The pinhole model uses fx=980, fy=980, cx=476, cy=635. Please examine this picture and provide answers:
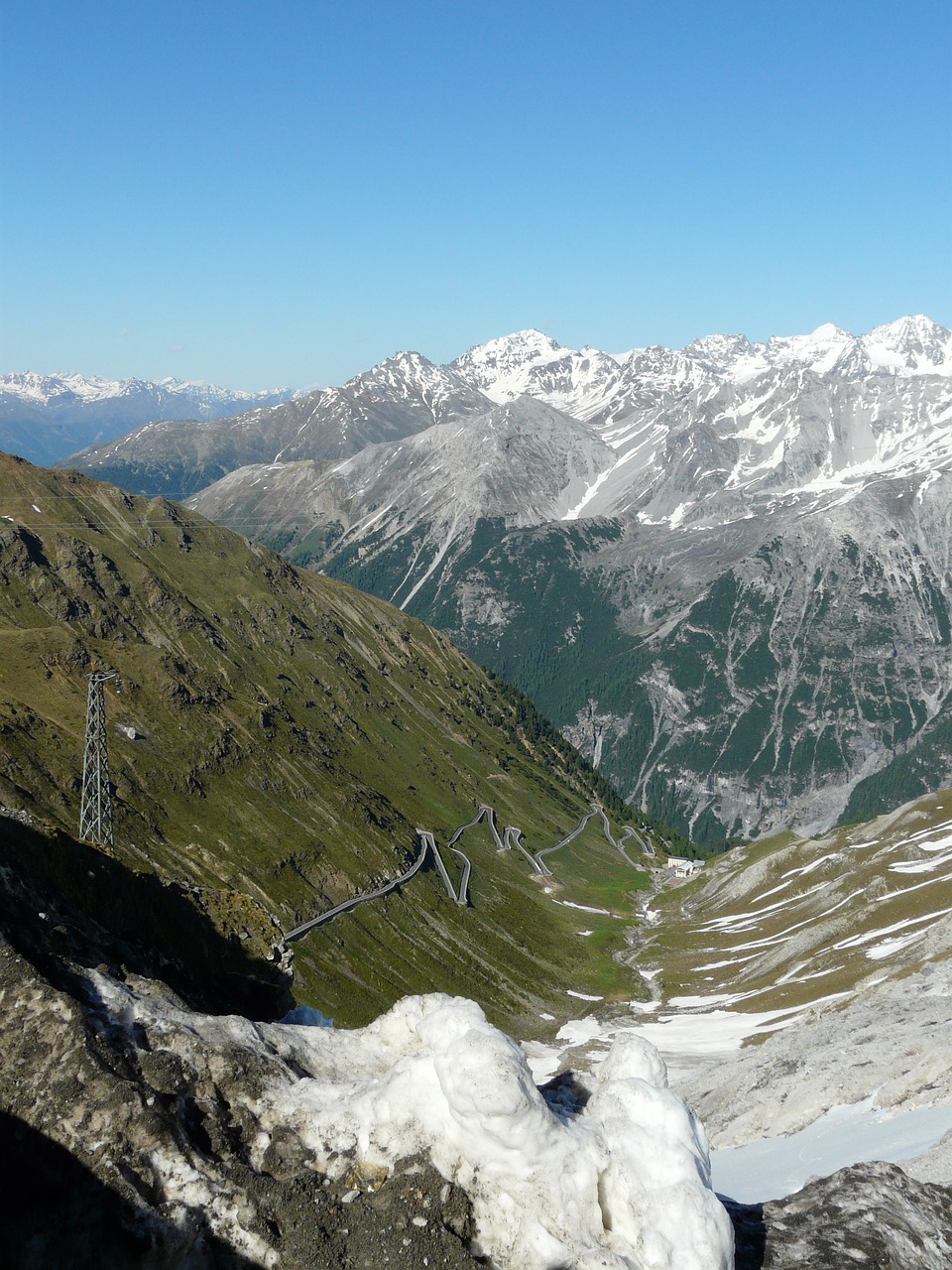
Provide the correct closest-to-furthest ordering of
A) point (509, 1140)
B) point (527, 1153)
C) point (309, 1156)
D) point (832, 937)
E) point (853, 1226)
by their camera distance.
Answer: point (509, 1140), point (527, 1153), point (309, 1156), point (853, 1226), point (832, 937)

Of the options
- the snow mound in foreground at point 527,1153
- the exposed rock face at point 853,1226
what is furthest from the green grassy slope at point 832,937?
the snow mound in foreground at point 527,1153

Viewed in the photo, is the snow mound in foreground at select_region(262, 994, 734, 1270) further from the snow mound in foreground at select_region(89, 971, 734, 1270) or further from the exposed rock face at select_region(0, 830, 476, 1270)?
the exposed rock face at select_region(0, 830, 476, 1270)

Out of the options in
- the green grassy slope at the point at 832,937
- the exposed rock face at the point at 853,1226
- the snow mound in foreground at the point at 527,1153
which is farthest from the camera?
the green grassy slope at the point at 832,937

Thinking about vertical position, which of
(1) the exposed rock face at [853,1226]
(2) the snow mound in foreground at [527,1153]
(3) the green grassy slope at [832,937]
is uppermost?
(2) the snow mound in foreground at [527,1153]


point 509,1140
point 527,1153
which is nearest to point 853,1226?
point 527,1153

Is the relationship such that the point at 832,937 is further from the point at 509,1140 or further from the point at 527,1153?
the point at 509,1140

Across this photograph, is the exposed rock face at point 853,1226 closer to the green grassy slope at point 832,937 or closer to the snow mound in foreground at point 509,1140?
the snow mound in foreground at point 509,1140

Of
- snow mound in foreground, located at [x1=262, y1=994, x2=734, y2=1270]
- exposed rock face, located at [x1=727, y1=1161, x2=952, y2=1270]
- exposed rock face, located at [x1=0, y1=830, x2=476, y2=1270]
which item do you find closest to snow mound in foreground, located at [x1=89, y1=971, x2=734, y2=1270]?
snow mound in foreground, located at [x1=262, y1=994, x2=734, y2=1270]
